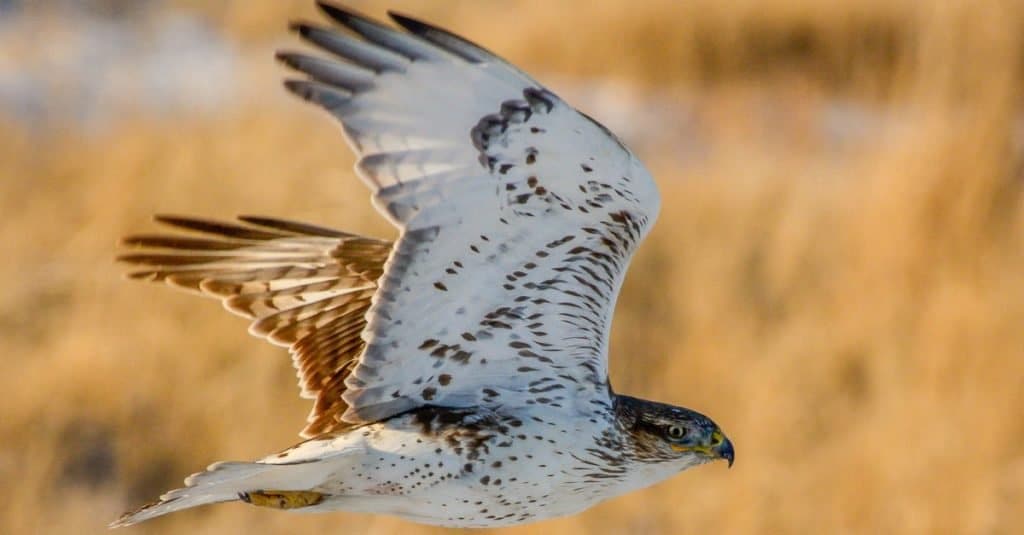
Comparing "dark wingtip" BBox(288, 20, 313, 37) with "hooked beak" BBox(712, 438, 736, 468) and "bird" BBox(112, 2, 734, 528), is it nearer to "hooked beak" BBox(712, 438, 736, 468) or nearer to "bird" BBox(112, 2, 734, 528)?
"bird" BBox(112, 2, 734, 528)

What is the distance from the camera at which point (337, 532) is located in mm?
9109

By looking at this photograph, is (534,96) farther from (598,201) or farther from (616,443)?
(616,443)

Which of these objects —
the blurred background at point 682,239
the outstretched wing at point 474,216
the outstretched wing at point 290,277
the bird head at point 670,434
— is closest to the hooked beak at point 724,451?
the bird head at point 670,434

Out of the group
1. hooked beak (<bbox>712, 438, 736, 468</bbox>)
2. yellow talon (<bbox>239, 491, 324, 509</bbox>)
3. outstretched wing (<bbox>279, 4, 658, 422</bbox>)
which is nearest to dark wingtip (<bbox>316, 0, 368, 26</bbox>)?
outstretched wing (<bbox>279, 4, 658, 422</bbox>)

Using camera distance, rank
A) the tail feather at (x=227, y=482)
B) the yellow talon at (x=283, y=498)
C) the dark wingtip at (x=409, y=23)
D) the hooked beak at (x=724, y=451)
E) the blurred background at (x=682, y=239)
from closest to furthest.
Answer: the dark wingtip at (x=409, y=23), the tail feather at (x=227, y=482), the yellow talon at (x=283, y=498), the hooked beak at (x=724, y=451), the blurred background at (x=682, y=239)

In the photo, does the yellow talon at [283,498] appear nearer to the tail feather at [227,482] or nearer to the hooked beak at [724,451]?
the tail feather at [227,482]

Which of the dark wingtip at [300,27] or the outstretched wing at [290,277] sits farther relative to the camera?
the outstretched wing at [290,277]

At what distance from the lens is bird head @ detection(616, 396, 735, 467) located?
501 centimetres

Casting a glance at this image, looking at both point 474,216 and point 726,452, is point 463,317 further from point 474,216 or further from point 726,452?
point 726,452

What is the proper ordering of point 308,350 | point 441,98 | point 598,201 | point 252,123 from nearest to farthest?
point 441,98
point 598,201
point 308,350
point 252,123

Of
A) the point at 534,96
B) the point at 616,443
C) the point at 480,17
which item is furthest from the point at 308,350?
the point at 480,17

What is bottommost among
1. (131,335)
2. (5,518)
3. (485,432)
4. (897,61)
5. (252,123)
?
(485,432)

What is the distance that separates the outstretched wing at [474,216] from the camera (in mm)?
4262

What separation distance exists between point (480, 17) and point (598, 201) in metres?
8.67
